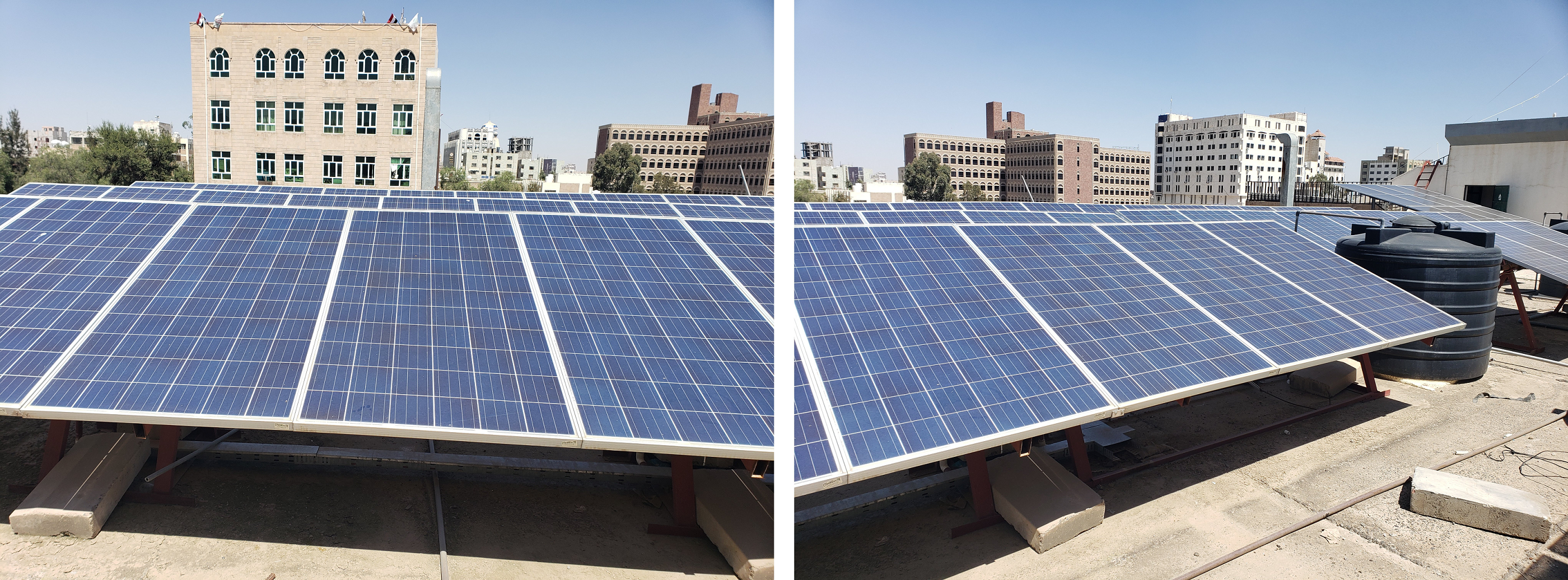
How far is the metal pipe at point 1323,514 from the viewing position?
9164 mm

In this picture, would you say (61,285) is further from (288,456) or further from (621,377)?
(621,377)

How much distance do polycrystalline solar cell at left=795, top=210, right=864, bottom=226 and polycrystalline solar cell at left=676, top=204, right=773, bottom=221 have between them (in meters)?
3.61

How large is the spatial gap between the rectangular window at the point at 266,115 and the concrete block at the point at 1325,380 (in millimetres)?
52721

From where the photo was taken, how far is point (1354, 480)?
1188cm

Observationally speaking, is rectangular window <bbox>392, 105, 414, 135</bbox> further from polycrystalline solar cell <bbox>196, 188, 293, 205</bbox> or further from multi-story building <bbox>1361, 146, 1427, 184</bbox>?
multi-story building <bbox>1361, 146, 1427, 184</bbox>

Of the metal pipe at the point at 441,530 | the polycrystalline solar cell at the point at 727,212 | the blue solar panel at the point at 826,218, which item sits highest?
the polycrystalline solar cell at the point at 727,212

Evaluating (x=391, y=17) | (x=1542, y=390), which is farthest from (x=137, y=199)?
(x=391, y=17)

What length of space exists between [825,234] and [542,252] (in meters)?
4.66

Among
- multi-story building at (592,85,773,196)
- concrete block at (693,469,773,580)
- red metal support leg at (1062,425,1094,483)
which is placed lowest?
concrete block at (693,469,773,580)

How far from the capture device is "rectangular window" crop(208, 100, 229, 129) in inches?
1751

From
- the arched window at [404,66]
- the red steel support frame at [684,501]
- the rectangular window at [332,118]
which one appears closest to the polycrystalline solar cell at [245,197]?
the red steel support frame at [684,501]

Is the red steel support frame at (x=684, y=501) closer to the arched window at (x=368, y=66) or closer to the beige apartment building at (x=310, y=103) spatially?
the beige apartment building at (x=310, y=103)

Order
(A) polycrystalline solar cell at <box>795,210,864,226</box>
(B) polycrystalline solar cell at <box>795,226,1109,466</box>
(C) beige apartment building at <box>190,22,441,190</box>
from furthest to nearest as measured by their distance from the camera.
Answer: (C) beige apartment building at <box>190,22,441,190</box>
(A) polycrystalline solar cell at <box>795,210,864,226</box>
(B) polycrystalline solar cell at <box>795,226,1109,466</box>

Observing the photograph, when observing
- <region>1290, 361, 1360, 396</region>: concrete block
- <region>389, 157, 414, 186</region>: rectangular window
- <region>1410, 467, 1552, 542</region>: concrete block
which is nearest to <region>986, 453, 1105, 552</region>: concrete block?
<region>1410, 467, 1552, 542</region>: concrete block
